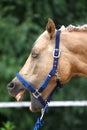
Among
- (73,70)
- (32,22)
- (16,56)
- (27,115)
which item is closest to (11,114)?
(27,115)

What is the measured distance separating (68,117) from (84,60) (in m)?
4.09

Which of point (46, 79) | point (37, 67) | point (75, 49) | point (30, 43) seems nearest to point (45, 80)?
point (46, 79)

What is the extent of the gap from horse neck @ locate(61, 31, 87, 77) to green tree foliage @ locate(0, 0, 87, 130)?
3449 mm

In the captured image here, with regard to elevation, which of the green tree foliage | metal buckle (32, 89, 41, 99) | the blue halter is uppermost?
the blue halter

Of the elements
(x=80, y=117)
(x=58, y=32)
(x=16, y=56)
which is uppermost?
(x=58, y=32)

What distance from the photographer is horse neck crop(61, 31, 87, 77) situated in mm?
4512

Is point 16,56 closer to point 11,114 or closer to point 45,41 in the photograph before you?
point 11,114

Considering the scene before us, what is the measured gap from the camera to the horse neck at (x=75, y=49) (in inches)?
178

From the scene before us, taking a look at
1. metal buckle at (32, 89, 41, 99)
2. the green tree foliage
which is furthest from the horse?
the green tree foliage

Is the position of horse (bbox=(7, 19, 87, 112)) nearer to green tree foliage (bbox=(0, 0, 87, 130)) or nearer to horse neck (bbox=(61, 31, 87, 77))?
horse neck (bbox=(61, 31, 87, 77))

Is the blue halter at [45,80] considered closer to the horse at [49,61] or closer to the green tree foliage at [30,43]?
the horse at [49,61]

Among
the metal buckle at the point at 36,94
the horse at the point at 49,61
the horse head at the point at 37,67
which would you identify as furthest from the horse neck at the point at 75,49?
the metal buckle at the point at 36,94

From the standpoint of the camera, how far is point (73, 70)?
15.1 feet

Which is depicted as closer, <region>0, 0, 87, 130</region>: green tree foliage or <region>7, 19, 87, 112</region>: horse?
<region>7, 19, 87, 112</region>: horse
